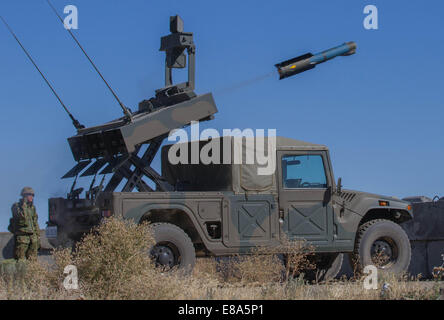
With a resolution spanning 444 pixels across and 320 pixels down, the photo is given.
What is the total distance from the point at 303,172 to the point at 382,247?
80.5 inches

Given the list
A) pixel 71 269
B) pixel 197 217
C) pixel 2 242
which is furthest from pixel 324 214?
pixel 2 242

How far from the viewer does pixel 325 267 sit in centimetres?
1348

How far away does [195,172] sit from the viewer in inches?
486

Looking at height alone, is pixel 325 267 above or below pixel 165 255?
below

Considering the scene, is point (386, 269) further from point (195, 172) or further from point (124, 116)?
point (124, 116)

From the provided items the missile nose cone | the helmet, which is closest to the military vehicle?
the helmet

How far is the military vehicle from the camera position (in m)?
11.0

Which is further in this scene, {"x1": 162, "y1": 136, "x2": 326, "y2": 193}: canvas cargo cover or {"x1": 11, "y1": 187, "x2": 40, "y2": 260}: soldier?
{"x1": 162, "y1": 136, "x2": 326, "y2": 193}: canvas cargo cover

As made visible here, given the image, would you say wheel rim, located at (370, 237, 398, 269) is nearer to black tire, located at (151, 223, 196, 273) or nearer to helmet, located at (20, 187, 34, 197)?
black tire, located at (151, 223, 196, 273)

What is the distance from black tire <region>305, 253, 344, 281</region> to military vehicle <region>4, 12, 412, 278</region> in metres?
1.21

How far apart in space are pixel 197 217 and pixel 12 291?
3582mm

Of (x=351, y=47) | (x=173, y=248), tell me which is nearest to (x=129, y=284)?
(x=173, y=248)

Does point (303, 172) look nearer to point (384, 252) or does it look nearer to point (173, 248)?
point (384, 252)
